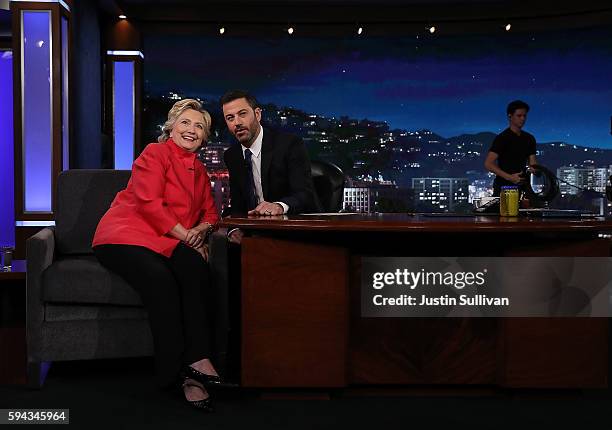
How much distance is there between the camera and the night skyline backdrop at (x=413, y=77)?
8586 mm

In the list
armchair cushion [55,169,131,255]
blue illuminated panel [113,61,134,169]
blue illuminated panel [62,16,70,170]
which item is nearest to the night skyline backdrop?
blue illuminated panel [113,61,134,169]

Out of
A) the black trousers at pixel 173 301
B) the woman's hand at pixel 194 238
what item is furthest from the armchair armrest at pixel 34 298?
the woman's hand at pixel 194 238

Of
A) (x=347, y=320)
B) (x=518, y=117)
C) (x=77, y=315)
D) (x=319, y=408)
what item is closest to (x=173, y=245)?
(x=77, y=315)

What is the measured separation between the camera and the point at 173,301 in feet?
8.77

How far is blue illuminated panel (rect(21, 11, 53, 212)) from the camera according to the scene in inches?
220

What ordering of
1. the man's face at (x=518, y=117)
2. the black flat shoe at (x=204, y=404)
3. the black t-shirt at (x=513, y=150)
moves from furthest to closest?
the black t-shirt at (x=513, y=150) < the man's face at (x=518, y=117) < the black flat shoe at (x=204, y=404)

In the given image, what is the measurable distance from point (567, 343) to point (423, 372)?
0.59m

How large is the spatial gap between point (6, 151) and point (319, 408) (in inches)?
270

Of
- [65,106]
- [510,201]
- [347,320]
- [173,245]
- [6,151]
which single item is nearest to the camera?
[347,320]

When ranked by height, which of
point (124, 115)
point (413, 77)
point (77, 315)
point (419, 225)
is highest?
point (413, 77)

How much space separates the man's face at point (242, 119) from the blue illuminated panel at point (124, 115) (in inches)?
191

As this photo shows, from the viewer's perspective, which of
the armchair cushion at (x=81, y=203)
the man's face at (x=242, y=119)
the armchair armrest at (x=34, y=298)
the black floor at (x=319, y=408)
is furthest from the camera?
the armchair cushion at (x=81, y=203)

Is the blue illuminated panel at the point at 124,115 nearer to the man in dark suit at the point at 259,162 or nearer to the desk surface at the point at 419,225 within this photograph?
the man in dark suit at the point at 259,162

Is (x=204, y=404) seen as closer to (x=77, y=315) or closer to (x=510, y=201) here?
(x=77, y=315)
